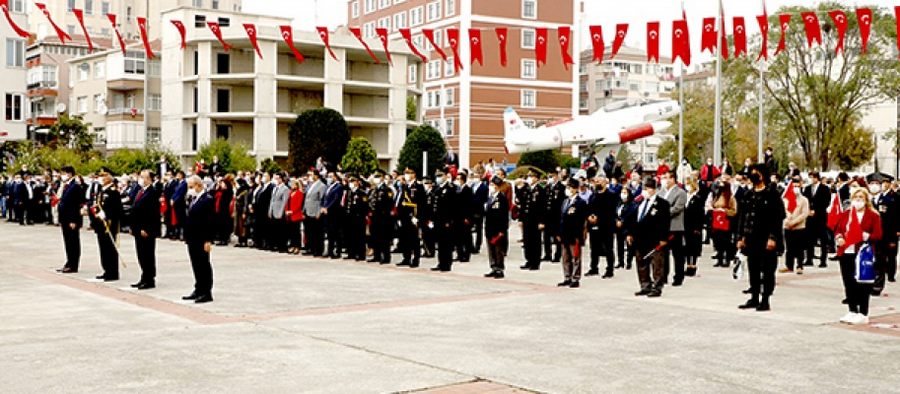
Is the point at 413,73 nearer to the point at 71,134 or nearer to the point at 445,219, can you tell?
the point at 71,134

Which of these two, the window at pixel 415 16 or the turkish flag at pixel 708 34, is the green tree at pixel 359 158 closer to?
the turkish flag at pixel 708 34

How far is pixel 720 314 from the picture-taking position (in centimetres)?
1308

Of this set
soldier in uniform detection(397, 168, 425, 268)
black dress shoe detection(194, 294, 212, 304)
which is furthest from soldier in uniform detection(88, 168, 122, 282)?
soldier in uniform detection(397, 168, 425, 268)

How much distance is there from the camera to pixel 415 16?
87000 mm

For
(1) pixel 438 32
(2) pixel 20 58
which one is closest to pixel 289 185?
(2) pixel 20 58

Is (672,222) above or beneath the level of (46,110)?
beneath

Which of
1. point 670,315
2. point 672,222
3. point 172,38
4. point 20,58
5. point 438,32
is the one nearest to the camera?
point 670,315

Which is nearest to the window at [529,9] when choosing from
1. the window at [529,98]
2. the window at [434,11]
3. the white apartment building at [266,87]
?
the window at [529,98]

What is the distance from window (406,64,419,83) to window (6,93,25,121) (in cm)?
2822

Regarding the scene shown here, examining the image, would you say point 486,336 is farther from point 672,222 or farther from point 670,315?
point 672,222

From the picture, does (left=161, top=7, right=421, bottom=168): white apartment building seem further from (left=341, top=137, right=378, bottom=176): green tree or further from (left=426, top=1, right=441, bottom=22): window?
(left=426, top=1, right=441, bottom=22): window

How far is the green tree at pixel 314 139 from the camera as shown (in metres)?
56.8

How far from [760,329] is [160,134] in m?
65.7

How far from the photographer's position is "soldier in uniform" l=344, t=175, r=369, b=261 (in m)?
→ 21.2
